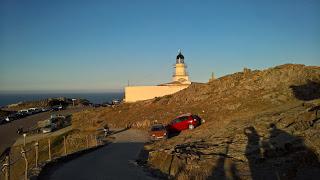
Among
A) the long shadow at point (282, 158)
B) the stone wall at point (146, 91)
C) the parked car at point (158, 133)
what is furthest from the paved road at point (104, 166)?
the stone wall at point (146, 91)

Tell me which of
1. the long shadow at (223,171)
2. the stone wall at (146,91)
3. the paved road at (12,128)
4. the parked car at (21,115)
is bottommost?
the paved road at (12,128)

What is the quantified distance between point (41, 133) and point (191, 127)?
23883 mm

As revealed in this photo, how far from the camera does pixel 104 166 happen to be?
794 inches

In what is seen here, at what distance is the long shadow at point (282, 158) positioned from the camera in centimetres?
1511

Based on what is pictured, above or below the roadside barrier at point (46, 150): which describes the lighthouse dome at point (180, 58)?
above

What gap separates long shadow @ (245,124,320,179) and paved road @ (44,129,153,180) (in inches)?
189

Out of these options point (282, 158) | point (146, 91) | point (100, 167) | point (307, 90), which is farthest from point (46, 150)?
point (146, 91)

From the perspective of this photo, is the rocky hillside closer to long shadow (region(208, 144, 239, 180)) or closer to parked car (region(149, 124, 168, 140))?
long shadow (region(208, 144, 239, 180))

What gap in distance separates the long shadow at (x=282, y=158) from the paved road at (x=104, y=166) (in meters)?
4.79

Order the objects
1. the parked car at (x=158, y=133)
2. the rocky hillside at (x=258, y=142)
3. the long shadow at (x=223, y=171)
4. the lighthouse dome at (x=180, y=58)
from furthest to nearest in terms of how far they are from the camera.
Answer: the lighthouse dome at (x=180, y=58) < the parked car at (x=158, y=133) < the rocky hillside at (x=258, y=142) < the long shadow at (x=223, y=171)

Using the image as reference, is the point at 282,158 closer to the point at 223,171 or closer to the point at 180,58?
the point at 223,171

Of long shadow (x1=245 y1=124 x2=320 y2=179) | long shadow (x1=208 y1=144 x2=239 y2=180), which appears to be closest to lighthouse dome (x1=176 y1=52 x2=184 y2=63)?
long shadow (x1=245 y1=124 x2=320 y2=179)

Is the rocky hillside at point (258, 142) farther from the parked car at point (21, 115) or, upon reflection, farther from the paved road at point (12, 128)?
the parked car at point (21, 115)

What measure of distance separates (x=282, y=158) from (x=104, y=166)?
8683 millimetres
